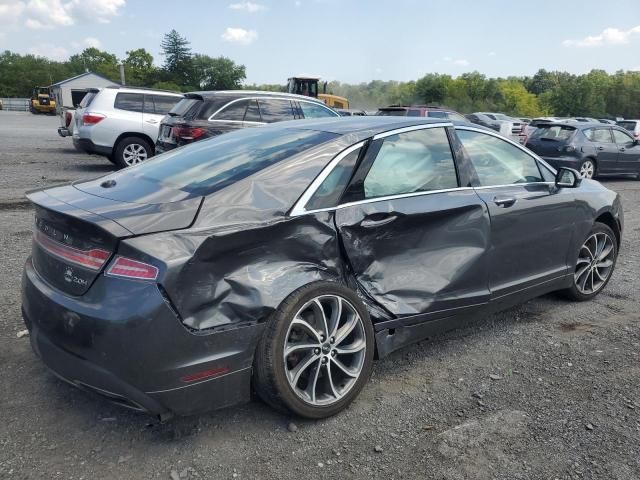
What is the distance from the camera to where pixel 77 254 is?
8.18 ft

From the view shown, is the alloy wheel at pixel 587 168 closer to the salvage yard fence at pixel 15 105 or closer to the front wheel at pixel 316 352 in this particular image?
the front wheel at pixel 316 352

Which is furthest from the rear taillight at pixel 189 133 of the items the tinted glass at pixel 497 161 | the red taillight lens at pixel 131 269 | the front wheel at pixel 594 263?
the red taillight lens at pixel 131 269

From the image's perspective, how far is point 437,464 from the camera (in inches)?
99.3

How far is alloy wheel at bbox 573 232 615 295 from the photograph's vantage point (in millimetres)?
4559

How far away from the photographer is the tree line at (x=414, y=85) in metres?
69.8

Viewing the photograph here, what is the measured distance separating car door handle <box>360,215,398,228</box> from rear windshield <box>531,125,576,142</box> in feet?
37.0

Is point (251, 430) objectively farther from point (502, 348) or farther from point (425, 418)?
point (502, 348)

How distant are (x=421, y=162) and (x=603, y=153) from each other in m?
11.5

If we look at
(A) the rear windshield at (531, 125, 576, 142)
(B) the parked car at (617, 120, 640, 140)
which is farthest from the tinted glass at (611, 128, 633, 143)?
(B) the parked car at (617, 120, 640, 140)

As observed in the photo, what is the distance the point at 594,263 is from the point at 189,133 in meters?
6.79

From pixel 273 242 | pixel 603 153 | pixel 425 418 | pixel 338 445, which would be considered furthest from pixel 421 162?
pixel 603 153

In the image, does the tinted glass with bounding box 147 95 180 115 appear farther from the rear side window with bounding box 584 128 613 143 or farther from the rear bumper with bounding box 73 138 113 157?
the rear side window with bounding box 584 128 613 143

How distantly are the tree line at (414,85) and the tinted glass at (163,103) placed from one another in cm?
3930

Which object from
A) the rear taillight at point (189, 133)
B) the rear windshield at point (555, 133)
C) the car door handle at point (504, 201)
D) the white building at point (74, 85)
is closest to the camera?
the car door handle at point (504, 201)
